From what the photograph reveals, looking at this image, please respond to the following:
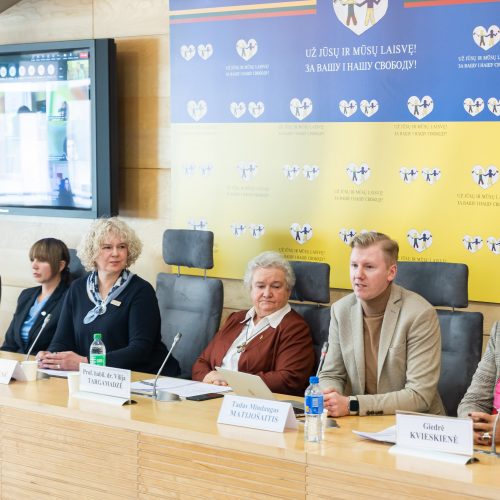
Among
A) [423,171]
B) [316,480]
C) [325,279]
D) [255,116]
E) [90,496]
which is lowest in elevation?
[90,496]

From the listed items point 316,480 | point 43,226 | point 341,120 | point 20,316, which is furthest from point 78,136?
point 316,480

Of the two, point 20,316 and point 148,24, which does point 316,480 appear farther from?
point 148,24

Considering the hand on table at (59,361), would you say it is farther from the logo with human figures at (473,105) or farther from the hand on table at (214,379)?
the logo with human figures at (473,105)

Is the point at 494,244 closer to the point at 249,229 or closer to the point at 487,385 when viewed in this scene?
the point at 487,385

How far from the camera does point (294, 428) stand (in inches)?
109

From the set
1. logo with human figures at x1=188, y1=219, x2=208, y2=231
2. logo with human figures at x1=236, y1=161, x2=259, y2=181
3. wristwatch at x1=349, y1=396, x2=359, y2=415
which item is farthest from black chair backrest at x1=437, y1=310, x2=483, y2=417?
logo with human figures at x1=188, y1=219, x2=208, y2=231

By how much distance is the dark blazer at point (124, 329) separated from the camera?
4148 mm

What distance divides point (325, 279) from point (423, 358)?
893mm

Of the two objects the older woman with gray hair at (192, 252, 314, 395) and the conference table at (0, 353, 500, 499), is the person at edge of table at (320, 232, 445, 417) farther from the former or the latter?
the older woman with gray hair at (192, 252, 314, 395)

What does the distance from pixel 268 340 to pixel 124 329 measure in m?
0.69

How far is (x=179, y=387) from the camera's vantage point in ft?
11.3

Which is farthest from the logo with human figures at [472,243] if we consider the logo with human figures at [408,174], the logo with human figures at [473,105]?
the logo with human figures at [473,105]

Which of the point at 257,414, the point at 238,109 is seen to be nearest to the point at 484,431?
the point at 257,414

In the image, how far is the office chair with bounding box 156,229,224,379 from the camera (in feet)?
15.1
